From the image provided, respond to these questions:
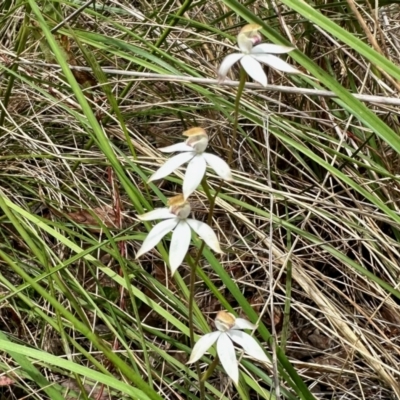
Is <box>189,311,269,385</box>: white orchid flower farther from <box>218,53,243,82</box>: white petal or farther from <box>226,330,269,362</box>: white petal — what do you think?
<box>218,53,243,82</box>: white petal

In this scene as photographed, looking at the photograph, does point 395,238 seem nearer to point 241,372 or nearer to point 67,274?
point 241,372

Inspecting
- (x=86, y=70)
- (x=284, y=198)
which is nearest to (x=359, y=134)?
(x=284, y=198)

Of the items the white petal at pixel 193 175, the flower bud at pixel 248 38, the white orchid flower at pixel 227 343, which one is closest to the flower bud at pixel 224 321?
the white orchid flower at pixel 227 343

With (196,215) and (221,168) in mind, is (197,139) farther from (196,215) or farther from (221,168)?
(196,215)

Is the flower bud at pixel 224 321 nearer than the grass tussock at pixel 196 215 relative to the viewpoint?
Yes

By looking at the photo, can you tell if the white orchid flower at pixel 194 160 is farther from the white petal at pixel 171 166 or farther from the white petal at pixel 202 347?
the white petal at pixel 202 347
